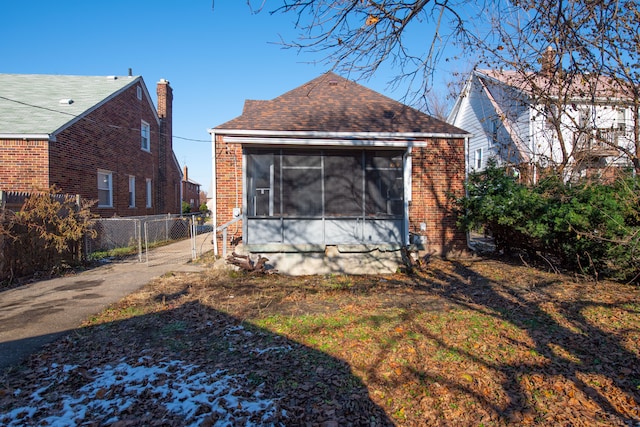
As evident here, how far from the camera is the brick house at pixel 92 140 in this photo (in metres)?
11.7

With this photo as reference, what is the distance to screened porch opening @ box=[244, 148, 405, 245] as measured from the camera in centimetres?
996

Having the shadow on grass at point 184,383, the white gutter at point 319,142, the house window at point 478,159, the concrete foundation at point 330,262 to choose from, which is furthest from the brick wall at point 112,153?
the house window at point 478,159

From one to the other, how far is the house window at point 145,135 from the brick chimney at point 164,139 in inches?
50.8

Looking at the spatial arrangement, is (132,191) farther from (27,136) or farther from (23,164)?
(27,136)

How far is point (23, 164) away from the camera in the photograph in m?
11.7

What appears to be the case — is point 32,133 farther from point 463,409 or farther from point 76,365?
point 463,409

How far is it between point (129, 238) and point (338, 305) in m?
11.5

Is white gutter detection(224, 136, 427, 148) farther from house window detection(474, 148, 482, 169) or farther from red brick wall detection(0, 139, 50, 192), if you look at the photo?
house window detection(474, 148, 482, 169)

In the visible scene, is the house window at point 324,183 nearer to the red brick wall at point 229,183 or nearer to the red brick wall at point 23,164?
the red brick wall at point 229,183

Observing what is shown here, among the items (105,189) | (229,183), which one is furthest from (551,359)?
(105,189)

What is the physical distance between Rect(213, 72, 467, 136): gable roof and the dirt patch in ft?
15.6

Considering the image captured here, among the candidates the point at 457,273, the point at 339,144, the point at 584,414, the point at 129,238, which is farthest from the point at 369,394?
the point at 129,238

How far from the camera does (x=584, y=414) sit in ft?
10.7

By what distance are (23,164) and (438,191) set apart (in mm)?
12669
